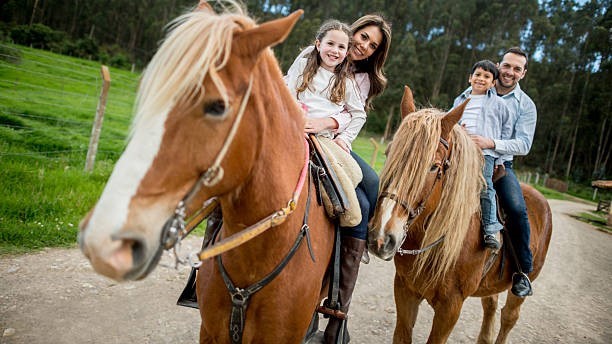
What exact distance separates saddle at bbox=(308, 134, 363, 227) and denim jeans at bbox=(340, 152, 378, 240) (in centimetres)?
15

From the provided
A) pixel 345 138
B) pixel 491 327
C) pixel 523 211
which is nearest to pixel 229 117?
pixel 345 138

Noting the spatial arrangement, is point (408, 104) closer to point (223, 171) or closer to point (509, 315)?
point (223, 171)

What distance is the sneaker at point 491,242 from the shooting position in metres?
2.96

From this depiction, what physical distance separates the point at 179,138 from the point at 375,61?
89.1 inches

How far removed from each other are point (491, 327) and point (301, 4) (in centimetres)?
5473

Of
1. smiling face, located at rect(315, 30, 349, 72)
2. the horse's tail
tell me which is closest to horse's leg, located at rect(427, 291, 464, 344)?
the horse's tail

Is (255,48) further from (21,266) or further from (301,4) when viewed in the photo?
(301,4)

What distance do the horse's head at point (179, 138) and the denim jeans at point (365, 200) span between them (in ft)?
3.78

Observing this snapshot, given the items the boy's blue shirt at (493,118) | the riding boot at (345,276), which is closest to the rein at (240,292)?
the riding boot at (345,276)

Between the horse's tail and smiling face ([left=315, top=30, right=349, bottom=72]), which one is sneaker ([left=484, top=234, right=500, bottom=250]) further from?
smiling face ([left=315, top=30, right=349, bottom=72])

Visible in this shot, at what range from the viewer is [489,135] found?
11.0ft

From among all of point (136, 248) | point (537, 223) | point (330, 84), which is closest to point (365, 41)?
point (330, 84)

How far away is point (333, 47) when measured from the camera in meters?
2.37

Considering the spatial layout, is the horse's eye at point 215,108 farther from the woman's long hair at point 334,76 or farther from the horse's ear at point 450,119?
the horse's ear at point 450,119
